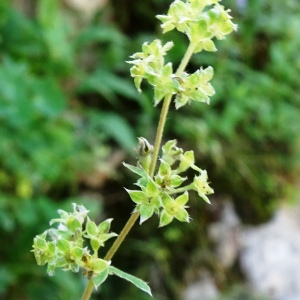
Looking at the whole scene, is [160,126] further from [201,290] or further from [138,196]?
[201,290]

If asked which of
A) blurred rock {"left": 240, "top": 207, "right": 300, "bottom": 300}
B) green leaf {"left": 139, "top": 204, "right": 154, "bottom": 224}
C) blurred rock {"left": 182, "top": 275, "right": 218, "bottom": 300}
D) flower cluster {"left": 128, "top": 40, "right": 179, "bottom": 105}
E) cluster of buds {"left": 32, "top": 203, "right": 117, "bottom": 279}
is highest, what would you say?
blurred rock {"left": 240, "top": 207, "right": 300, "bottom": 300}

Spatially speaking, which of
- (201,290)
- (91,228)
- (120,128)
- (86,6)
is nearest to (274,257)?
(201,290)

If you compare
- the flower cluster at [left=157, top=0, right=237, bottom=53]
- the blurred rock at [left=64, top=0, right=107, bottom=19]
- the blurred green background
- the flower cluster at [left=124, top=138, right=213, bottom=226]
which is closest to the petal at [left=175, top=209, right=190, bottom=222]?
the flower cluster at [left=124, top=138, right=213, bottom=226]

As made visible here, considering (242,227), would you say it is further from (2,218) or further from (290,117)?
(2,218)

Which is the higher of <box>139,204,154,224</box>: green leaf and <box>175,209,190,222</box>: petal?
<box>175,209,190,222</box>: petal

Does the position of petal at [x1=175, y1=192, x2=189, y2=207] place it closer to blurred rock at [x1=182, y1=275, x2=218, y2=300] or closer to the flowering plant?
the flowering plant

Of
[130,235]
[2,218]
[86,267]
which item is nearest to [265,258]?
[130,235]
